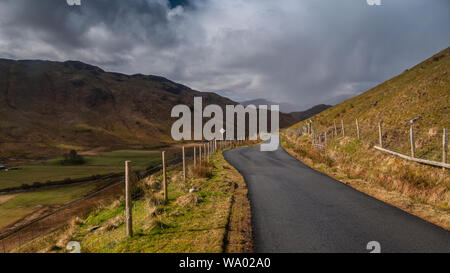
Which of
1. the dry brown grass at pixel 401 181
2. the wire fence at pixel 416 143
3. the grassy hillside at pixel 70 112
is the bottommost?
the dry brown grass at pixel 401 181

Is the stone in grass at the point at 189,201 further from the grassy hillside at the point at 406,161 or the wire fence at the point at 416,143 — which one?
the wire fence at the point at 416,143

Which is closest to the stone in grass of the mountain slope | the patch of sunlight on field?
the mountain slope

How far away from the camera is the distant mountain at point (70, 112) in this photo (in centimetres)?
6175

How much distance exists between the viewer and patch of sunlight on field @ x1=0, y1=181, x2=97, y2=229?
1775 cm

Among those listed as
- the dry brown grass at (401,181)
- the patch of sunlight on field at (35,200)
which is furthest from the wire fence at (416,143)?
the patch of sunlight on field at (35,200)

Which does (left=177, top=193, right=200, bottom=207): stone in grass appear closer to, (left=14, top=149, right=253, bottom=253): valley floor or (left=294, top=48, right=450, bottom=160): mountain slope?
(left=14, top=149, right=253, bottom=253): valley floor

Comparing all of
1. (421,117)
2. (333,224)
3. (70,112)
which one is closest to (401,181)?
(333,224)

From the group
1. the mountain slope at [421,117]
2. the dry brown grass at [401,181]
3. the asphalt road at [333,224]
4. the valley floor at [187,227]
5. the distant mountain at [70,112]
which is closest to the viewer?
the asphalt road at [333,224]

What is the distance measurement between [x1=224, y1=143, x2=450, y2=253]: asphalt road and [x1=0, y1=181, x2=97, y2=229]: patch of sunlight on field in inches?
686

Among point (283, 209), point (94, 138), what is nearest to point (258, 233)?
point (283, 209)

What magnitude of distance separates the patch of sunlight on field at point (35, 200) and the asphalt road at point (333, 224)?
57.1 ft

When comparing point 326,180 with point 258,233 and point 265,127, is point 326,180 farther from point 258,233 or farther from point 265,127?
point 265,127

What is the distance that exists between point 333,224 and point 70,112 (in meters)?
98.6

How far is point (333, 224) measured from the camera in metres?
5.99
